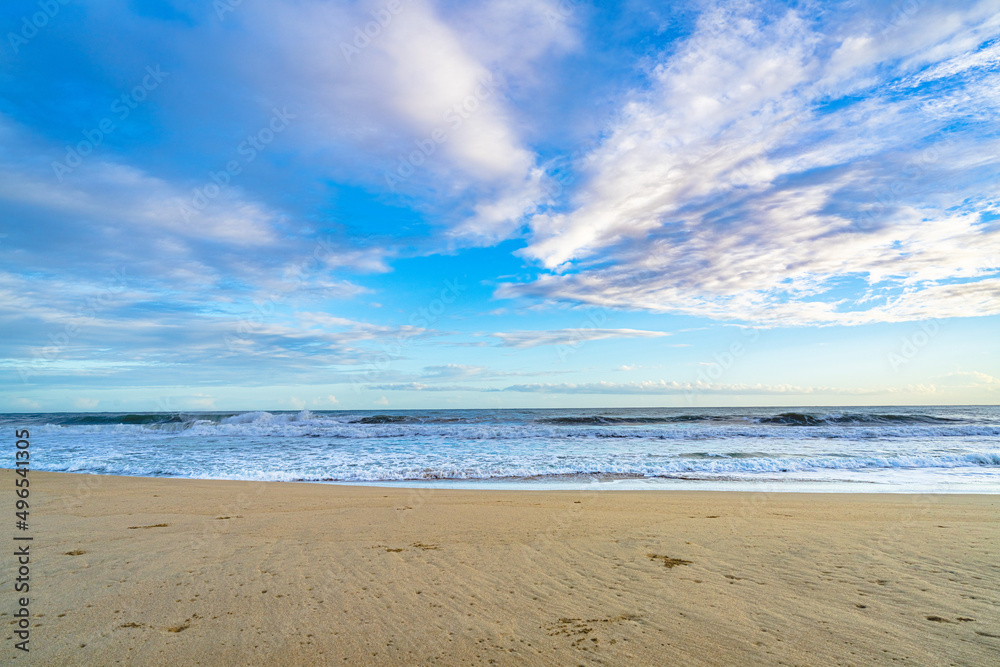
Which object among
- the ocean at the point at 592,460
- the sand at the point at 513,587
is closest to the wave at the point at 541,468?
the ocean at the point at 592,460

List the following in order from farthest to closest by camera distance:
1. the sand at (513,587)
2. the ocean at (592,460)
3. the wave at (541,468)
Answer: the wave at (541,468) < the ocean at (592,460) < the sand at (513,587)

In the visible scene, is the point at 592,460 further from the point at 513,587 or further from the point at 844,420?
the point at 844,420

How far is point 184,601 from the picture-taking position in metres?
4.38

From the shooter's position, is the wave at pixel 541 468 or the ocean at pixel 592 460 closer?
the ocean at pixel 592 460

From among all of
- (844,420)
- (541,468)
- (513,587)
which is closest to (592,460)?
(541,468)

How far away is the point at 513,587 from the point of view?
4.74 meters

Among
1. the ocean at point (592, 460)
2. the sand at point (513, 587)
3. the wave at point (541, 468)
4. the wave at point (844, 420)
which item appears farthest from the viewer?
the wave at point (844, 420)

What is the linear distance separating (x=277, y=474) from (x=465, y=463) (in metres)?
6.07

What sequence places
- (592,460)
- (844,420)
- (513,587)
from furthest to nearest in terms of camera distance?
1. (844,420)
2. (592,460)
3. (513,587)

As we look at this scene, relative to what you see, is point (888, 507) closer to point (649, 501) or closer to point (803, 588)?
point (649, 501)

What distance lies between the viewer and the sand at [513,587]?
11.7ft

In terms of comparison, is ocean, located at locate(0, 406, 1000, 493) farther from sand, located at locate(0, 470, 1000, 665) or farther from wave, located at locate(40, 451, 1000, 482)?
sand, located at locate(0, 470, 1000, 665)

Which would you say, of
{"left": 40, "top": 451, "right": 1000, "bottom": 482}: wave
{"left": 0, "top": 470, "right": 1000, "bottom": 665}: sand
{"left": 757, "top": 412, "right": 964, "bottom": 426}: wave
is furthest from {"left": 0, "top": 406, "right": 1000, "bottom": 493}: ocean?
{"left": 757, "top": 412, "right": 964, "bottom": 426}: wave

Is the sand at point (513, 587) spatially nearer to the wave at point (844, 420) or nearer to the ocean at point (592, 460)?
the ocean at point (592, 460)
